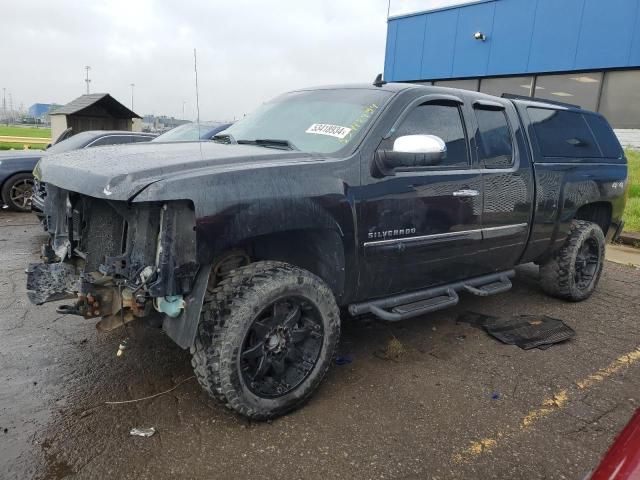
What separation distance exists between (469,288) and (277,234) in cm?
185

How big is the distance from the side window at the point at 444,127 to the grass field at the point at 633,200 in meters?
6.34

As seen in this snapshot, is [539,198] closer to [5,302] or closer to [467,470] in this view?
[467,470]

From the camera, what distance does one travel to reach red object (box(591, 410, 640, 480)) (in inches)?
50.4

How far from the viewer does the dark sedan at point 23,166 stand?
318 inches

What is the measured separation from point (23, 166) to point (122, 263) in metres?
6.82

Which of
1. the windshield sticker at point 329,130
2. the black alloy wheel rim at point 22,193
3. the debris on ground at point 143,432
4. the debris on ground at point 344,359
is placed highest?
the windshield sticker at point 329,130

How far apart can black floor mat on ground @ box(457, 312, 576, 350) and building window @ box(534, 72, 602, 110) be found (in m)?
10.7

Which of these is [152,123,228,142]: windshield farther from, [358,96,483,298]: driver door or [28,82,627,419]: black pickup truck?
[358,96,483,298]: driver door

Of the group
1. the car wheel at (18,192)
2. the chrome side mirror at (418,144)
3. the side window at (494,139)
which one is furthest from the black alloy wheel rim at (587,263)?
the car wheel at (18,192)

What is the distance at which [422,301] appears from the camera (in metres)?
3.66

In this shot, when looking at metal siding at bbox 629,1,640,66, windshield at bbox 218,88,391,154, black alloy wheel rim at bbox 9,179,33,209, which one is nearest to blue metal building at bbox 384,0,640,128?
metal siding at bbox 629,1,640,66

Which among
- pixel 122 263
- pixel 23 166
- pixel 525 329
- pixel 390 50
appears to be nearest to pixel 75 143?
pixel 23 166

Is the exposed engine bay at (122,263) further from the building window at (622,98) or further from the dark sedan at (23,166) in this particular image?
the building window at (622,98)

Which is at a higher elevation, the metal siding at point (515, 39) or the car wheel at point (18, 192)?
the metal siding at point (515, 39)
